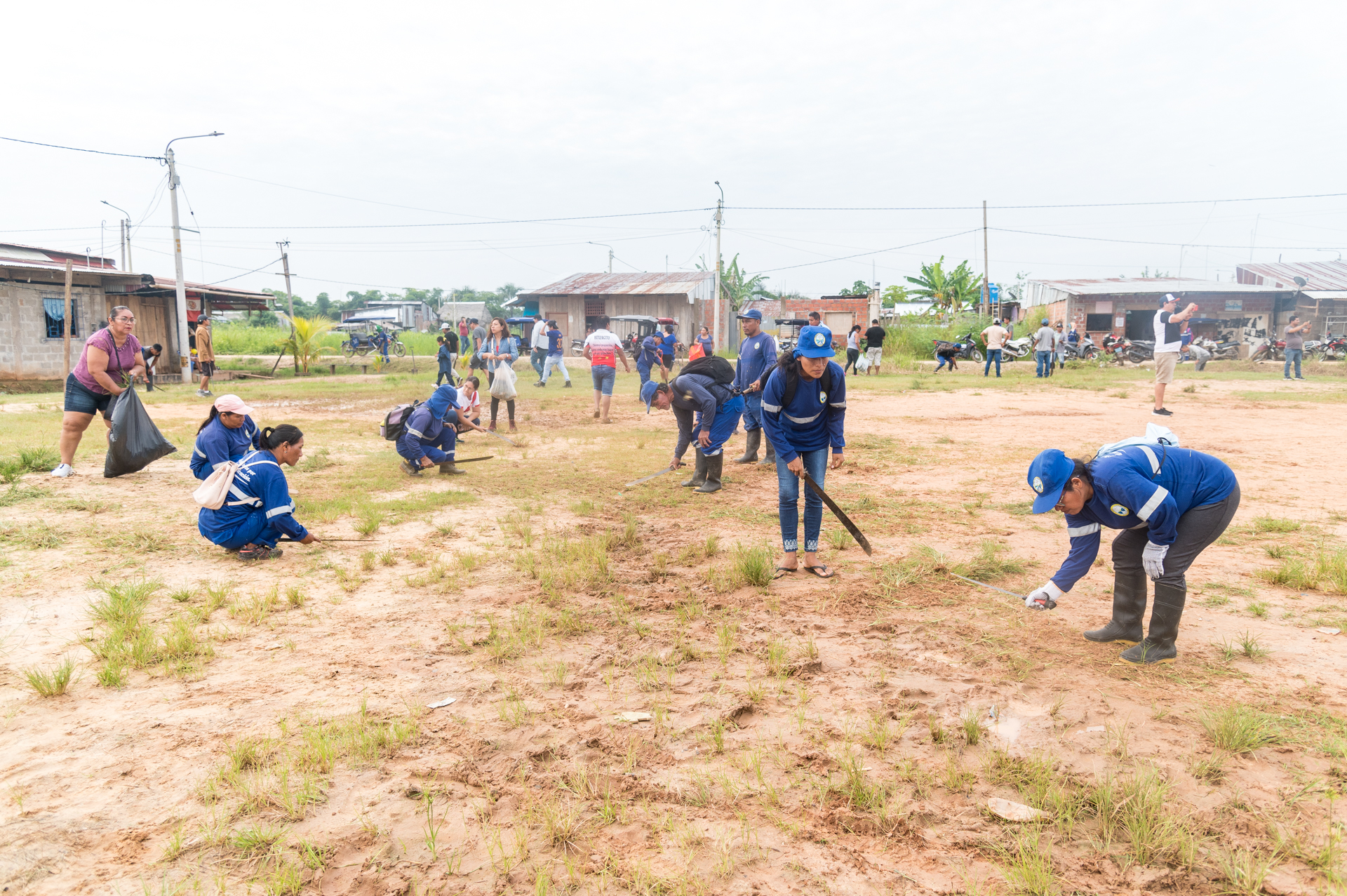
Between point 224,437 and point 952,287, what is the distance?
34.5 meters

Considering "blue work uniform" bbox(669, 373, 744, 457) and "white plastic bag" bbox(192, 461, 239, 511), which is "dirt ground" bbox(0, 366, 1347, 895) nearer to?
"white plastic bag" bbox(192, 461, 239, 511)

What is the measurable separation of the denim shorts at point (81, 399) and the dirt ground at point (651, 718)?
1.56 meters

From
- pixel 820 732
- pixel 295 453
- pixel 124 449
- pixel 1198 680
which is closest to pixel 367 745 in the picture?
pixel 820 732

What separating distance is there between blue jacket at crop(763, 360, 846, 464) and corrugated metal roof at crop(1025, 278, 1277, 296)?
101 feet

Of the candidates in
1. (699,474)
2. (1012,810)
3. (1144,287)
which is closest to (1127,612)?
(1012,810)

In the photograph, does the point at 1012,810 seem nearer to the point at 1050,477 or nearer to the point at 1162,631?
the point at 1050,477

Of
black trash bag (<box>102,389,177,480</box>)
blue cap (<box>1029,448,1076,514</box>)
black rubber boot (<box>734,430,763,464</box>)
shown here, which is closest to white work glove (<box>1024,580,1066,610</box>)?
blue cap (<box>1029,448,1076,514</box>)

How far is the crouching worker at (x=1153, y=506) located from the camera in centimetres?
349

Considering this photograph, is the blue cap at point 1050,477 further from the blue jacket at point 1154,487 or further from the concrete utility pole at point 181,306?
the concrete utility pole at point 181,306

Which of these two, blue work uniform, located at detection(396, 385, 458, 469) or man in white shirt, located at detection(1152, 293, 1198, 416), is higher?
man in white shirt, located at detection(1152, 293, 1198, 416)

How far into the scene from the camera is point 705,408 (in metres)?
7.79

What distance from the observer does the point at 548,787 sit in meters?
2.93

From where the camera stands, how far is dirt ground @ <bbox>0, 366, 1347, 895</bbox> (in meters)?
2.52

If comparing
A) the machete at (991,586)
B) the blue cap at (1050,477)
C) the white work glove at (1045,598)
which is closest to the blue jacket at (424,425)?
the machete at (991,586)
